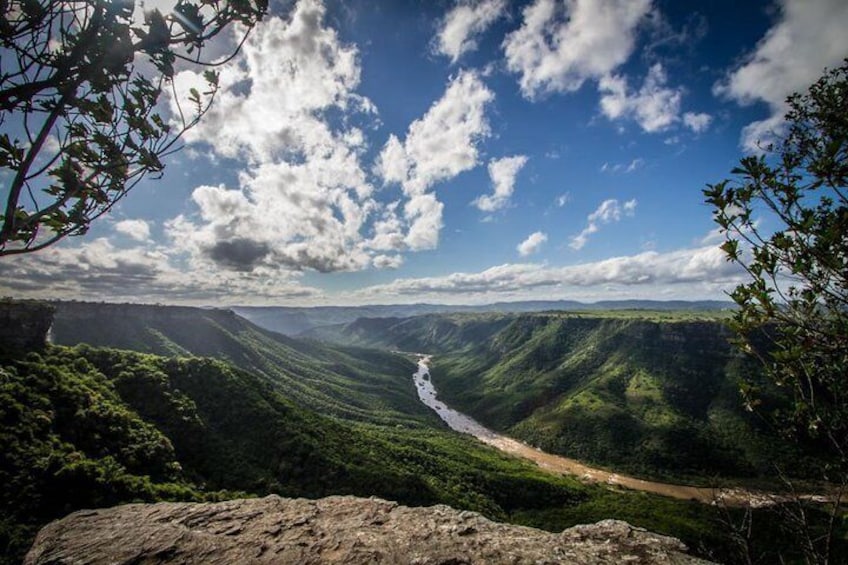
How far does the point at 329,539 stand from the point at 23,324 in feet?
195

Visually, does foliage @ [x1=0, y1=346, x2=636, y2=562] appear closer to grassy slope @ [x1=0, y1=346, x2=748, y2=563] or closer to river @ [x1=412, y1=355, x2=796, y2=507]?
grassy slope @ [x1=0, y1=346, x2=748, y2=563]

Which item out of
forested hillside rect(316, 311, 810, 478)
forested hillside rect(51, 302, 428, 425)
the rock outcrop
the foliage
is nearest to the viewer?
the rock outcrop

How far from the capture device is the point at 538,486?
75.9 m

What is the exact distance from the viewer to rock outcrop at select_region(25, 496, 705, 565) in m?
8.04

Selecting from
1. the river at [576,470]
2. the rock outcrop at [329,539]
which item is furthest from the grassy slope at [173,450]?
the river at [576,470]

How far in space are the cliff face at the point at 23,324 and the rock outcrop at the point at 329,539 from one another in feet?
162

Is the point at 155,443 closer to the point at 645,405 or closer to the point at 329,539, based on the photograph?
the point at 329,539

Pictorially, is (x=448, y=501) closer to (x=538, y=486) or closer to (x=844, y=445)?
(x=538, y=486)

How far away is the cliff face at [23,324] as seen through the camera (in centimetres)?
4303

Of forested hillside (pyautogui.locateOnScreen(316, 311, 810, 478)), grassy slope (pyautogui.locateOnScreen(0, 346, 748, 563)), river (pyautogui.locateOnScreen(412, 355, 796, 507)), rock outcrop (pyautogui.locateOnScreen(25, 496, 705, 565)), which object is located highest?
rock outcrop (pyautogui.locateOnScreen(25, 496, 705, 565))

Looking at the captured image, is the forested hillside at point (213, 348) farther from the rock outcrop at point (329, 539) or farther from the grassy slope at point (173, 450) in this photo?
the rock outcrop at point (329, 539)

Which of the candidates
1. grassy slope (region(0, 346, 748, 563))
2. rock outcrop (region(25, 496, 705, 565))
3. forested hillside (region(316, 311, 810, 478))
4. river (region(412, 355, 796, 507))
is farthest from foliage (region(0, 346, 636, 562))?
forested hillside (region(316, 311, 810, 478))

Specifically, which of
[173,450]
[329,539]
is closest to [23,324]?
[173,450]

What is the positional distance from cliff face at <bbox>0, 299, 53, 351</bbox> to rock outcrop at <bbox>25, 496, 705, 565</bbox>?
49346 mm
